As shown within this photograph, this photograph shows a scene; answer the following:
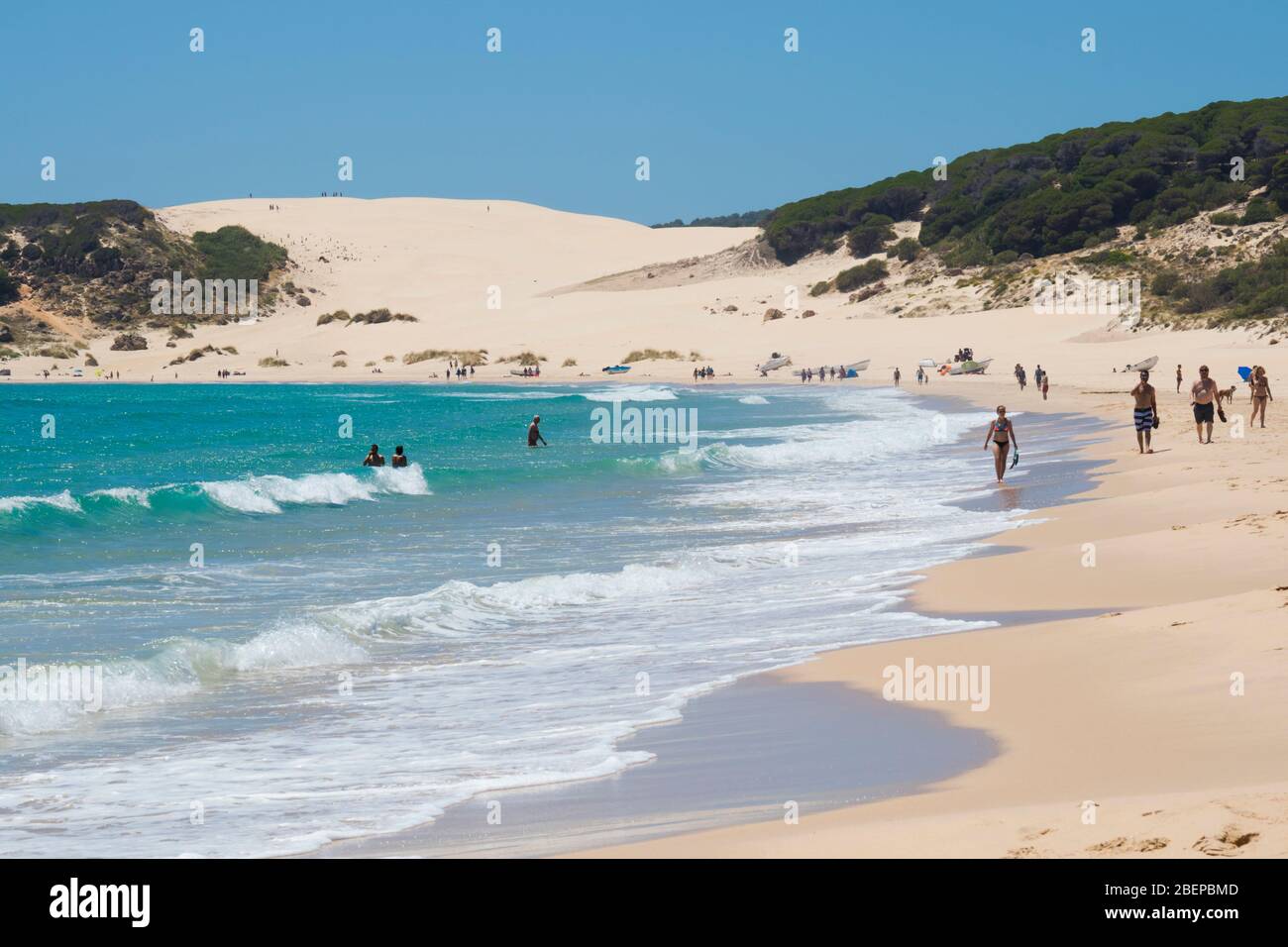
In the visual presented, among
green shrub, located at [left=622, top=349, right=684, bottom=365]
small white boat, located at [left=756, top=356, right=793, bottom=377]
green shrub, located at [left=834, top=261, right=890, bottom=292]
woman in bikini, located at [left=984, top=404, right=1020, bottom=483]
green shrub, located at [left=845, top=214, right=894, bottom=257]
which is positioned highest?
green shrub, located at [left=845, top=214, right=894, bottom=257]

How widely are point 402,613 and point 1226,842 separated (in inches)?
341

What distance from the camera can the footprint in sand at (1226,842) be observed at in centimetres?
472

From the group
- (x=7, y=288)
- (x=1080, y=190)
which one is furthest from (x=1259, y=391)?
(x=7, y=288)

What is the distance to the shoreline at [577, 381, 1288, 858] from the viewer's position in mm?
5266

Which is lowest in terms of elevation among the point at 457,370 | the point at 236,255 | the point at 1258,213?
the point at 457,370

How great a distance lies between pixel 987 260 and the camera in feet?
254

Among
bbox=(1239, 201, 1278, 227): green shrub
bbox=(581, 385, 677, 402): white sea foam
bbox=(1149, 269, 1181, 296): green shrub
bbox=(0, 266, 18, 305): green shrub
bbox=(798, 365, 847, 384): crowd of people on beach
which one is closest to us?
bbox=(581, 385, 677, 402): white sea foam

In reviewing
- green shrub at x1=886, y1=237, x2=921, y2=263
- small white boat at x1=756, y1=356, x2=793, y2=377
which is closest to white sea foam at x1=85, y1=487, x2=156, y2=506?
small white boat at x1=756, y1=356, x2=793, y2=377

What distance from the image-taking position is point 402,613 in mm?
12391

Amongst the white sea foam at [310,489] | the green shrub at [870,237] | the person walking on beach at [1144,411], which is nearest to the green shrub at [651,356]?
the green shrub at [870,237]

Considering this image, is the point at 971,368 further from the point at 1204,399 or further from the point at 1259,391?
the point at 1204,399

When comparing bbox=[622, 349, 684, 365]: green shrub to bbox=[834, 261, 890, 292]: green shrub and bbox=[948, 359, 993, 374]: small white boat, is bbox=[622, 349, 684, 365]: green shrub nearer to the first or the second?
bbox=[834, 261, 890, 292]: green shrub

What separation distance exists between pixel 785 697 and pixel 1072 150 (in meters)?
85.2

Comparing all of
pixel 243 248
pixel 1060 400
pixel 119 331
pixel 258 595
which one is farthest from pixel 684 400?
pixel 243 248
